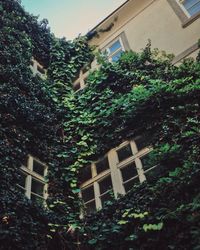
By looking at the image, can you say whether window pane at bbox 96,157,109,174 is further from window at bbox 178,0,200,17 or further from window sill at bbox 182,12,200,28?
window at bbox 178,0,200,17

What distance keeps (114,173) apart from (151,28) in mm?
5407

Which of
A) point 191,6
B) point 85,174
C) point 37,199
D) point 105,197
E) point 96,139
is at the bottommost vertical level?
point 37,199

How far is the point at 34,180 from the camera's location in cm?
711


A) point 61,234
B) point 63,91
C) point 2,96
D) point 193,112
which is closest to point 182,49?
point 193,112

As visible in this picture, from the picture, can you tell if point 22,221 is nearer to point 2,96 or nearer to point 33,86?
point 2,96

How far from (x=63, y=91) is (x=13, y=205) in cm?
494

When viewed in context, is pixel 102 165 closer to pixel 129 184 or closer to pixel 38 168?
pixel 129 184

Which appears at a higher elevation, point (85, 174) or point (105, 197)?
point (85, 174)

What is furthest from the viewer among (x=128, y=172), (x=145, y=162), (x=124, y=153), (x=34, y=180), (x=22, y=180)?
(x=124, y=153)

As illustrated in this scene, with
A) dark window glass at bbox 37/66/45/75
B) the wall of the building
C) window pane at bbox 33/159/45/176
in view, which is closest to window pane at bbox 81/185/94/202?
window pane at bbox 33/159/45/176

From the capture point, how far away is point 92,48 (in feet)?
40.2

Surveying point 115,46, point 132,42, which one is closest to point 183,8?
point 132,42

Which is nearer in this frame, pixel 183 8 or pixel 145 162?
pixel 145 162

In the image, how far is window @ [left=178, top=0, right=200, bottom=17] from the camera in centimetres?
972
